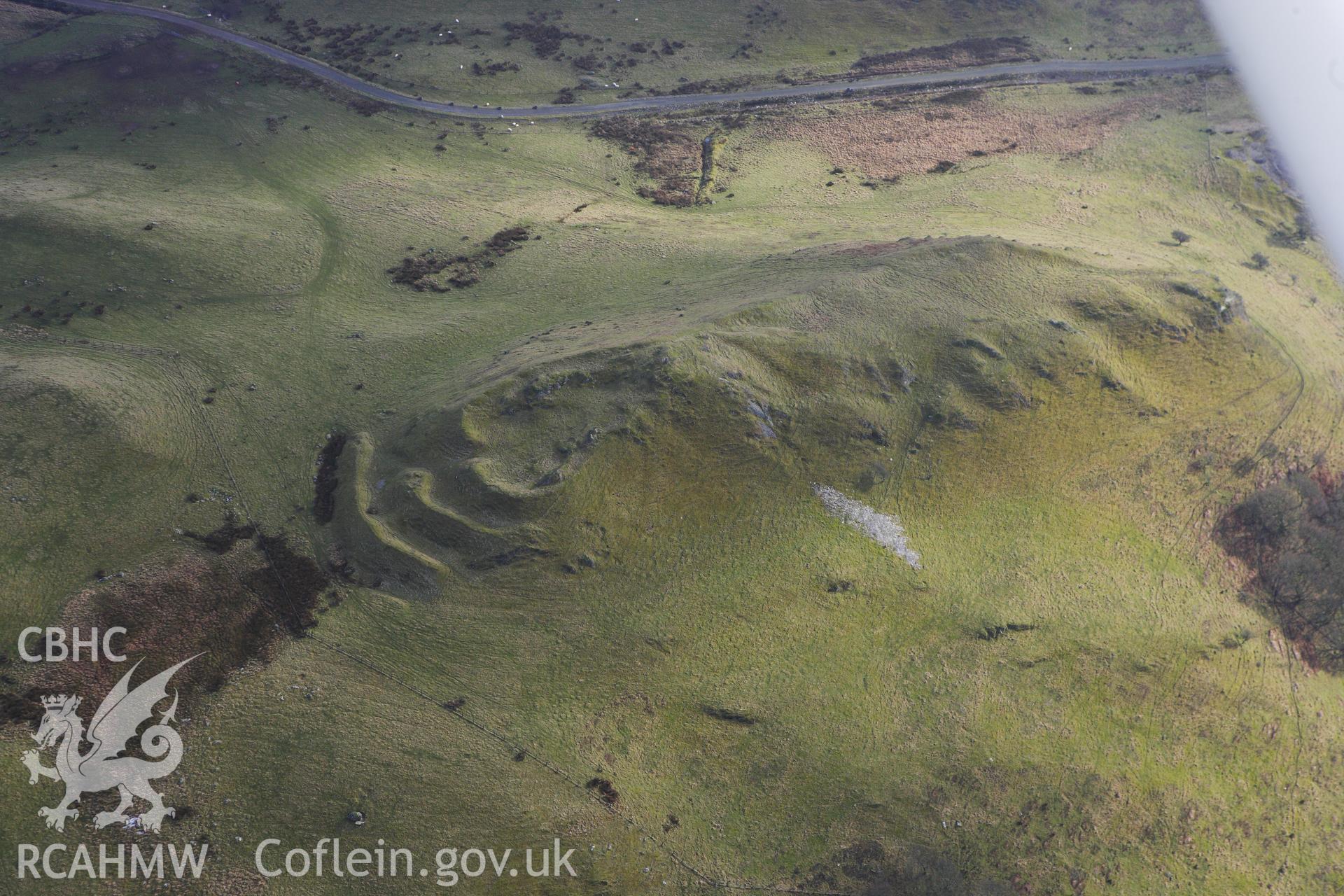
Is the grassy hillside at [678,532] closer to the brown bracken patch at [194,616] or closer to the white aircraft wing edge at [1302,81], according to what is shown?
the brown bracken patch at [194,616]

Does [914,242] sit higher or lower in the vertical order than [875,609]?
higher

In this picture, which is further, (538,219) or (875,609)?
(538,219)

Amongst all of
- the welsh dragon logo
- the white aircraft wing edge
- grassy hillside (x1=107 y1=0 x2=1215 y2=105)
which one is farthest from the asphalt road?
the welsh dragon logo

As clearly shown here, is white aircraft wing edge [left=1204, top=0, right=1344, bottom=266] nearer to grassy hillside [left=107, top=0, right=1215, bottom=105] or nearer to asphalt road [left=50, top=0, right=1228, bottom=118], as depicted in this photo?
grassy hillside [left=107, top=0, right=1215, bottom=105]

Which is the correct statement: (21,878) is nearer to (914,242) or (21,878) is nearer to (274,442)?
(274,442)

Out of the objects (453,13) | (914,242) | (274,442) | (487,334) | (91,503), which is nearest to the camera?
(91,503)

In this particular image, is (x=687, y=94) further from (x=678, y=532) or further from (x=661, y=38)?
(x=678, y=532)

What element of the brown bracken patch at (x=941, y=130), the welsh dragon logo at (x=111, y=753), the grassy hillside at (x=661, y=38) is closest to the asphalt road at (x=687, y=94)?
the grassy hillside at (x=661, y=38)

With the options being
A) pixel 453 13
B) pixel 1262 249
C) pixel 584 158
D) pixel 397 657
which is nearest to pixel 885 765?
pixel 397 657
